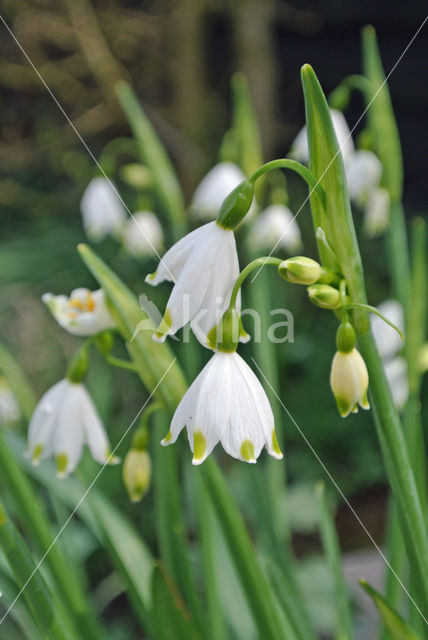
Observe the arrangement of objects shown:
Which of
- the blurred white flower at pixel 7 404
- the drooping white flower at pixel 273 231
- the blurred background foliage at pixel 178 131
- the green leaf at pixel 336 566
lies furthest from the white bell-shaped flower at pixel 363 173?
the blurred background foliage at pixel 178 131

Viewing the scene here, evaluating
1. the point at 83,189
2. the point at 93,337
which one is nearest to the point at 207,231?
the point at 93,337

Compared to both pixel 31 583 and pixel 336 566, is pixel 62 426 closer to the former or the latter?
pixel 31 583

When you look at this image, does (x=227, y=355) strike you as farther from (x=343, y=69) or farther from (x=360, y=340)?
(x=343, y=69)

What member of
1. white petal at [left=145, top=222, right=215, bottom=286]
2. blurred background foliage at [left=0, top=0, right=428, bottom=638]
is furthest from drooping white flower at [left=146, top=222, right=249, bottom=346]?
blurred background foliage at [left=0, top=0, right=428, bottom=638]

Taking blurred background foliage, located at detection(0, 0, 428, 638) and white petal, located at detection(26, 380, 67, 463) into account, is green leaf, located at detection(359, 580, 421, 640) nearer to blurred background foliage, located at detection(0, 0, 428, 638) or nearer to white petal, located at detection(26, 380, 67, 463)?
white petal, located at detection(26, 380, 67, 463)

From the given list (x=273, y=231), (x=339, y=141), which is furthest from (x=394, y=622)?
(x=273, y=231)

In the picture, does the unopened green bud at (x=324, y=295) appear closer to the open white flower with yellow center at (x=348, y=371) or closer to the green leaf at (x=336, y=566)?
the open white flower with yellow center at (x=348, y=371)
